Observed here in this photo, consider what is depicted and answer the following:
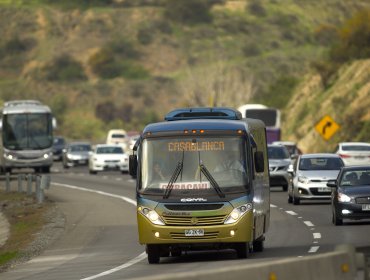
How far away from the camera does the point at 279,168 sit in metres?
47.5

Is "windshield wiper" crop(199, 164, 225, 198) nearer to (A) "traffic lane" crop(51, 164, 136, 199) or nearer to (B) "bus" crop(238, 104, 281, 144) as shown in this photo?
(A) "traffic lane" crop(51, 164, 136, 199)

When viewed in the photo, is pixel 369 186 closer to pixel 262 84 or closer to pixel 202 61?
pixel 262 84

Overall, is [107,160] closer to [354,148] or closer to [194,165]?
[354,148]

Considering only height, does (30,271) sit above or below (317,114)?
above

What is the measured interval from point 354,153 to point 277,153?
5382 millimetres

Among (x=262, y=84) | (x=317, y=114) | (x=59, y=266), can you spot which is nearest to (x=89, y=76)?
(x=262, y=84)

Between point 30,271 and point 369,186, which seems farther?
point 369,186

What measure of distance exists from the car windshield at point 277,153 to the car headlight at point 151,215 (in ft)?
87.7

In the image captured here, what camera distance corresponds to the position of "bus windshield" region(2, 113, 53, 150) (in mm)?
65188

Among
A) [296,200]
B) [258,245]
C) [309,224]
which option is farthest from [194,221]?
[296,200]

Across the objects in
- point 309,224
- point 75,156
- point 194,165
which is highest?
point 194,165

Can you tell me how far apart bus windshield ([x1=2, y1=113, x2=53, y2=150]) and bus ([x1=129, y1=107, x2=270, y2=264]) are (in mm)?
42385

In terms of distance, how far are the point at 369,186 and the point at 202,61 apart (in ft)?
429

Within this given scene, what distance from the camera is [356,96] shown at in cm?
8000
